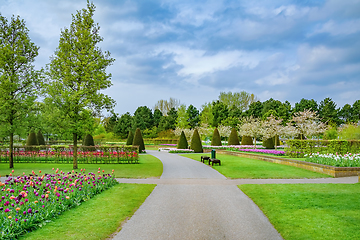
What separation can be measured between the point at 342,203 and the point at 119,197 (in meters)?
6.59

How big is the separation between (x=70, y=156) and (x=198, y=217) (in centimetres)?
1626

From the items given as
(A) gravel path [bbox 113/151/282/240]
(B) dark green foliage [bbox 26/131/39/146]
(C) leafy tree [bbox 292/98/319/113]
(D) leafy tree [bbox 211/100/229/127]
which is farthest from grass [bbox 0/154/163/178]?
(C) leafy tree [bbox 292/98/319/113]

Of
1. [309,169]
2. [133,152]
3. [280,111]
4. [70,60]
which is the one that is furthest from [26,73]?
[280,111]

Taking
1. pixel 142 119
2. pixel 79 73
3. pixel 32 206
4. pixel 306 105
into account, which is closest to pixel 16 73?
pixel 79 73

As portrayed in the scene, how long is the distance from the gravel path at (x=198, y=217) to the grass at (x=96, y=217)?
316 millimetres

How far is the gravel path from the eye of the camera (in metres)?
4.93

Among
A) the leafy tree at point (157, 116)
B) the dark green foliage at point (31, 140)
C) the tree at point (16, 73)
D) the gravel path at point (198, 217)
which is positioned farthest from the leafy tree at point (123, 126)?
the gravel path at point (198, 217)

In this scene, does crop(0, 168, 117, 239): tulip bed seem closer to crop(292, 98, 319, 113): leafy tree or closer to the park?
the park

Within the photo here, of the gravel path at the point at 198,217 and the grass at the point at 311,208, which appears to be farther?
the grass at the point at 311,208

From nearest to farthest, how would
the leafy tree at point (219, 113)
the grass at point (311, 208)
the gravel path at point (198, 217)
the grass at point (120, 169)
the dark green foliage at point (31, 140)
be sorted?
the gravel path at point (198, 217) → the grass at point (311, 208) → the grass at point (120, 169) → the dark green foliage at point (31, 140) → the leafy tree at point (219, 113)

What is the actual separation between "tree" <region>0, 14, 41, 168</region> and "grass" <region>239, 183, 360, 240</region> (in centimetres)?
1446

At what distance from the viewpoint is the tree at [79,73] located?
14312 millimetres

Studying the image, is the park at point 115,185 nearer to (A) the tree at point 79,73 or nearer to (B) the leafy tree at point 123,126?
(A) the tree at point 79,73

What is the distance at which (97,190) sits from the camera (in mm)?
8594
